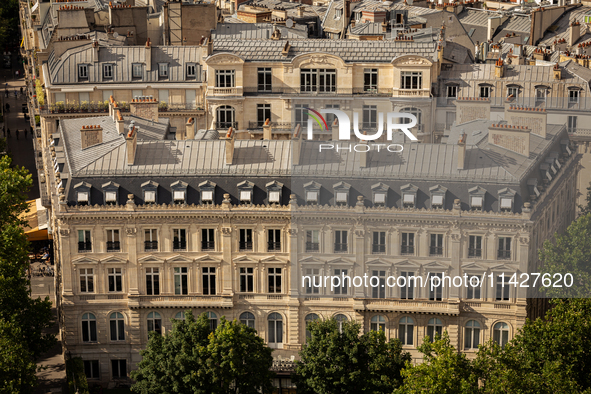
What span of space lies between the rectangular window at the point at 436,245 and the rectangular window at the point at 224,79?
25580mm

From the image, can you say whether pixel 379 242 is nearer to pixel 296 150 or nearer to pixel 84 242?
pixel 296 150

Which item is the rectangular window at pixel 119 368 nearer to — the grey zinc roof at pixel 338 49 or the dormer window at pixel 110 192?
the dormer window at pixel 110 192

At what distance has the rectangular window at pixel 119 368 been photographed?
93.6 metres

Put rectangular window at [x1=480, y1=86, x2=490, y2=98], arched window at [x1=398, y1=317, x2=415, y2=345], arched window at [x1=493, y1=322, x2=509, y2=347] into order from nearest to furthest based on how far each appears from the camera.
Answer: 1. arched window at [x1=493, y1=322, x2=509, y2=347]
2. arched window at [x1=398, y1=317, x2=415, y2=345]
3. rectangular window at [x1=480, y1=86, x2=490, y2=98]

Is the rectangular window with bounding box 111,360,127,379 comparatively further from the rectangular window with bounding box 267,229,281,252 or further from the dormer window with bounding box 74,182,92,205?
the rectangular window with bounding box 267,229,281,252

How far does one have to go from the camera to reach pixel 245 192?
297ft

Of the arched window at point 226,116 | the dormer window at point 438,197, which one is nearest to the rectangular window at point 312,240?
the dormer window at point 438,197

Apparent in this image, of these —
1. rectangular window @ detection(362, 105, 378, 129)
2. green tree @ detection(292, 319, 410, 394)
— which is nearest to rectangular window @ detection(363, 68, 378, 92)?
rectangular window @ detection(362, 105, 378, 129)

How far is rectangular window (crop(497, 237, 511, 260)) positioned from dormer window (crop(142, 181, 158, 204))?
2180 centimetres

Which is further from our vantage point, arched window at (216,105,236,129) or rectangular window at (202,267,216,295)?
arched window at (216,105,236,129)

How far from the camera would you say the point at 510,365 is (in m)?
81.0

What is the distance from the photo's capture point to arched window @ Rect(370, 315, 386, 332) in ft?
300

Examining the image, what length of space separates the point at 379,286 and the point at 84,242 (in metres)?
19.0

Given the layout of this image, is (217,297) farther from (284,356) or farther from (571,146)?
(571,146)
